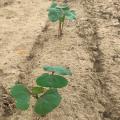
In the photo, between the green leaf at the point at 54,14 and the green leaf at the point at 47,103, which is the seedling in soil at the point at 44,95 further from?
the green leaf at the point at 54,14

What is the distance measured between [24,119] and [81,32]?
117 centimetres

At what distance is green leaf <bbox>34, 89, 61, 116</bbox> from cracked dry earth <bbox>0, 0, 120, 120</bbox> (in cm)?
30

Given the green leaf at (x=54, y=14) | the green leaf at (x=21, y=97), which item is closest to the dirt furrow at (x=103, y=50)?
the green leaf at (x=54, y=14)

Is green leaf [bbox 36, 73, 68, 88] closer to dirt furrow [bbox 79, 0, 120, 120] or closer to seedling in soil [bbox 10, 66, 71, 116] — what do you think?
seedling in soil [bbox 10, 66, 71, 116]

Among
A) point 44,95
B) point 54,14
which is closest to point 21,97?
point 44,95

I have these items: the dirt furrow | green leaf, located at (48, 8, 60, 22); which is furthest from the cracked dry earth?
green leaf, located at (48, 8, 60, 22)

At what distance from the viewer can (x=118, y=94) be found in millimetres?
2465

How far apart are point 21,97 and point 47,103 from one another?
5.8 inches

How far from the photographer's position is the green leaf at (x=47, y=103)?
1.95 metres

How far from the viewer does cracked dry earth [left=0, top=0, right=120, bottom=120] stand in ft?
7.73

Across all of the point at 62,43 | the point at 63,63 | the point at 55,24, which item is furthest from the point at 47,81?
the point at 55,24

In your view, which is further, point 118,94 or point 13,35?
point 13,35

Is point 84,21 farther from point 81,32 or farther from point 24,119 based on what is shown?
point 24,119

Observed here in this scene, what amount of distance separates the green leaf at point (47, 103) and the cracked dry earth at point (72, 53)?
302mm
